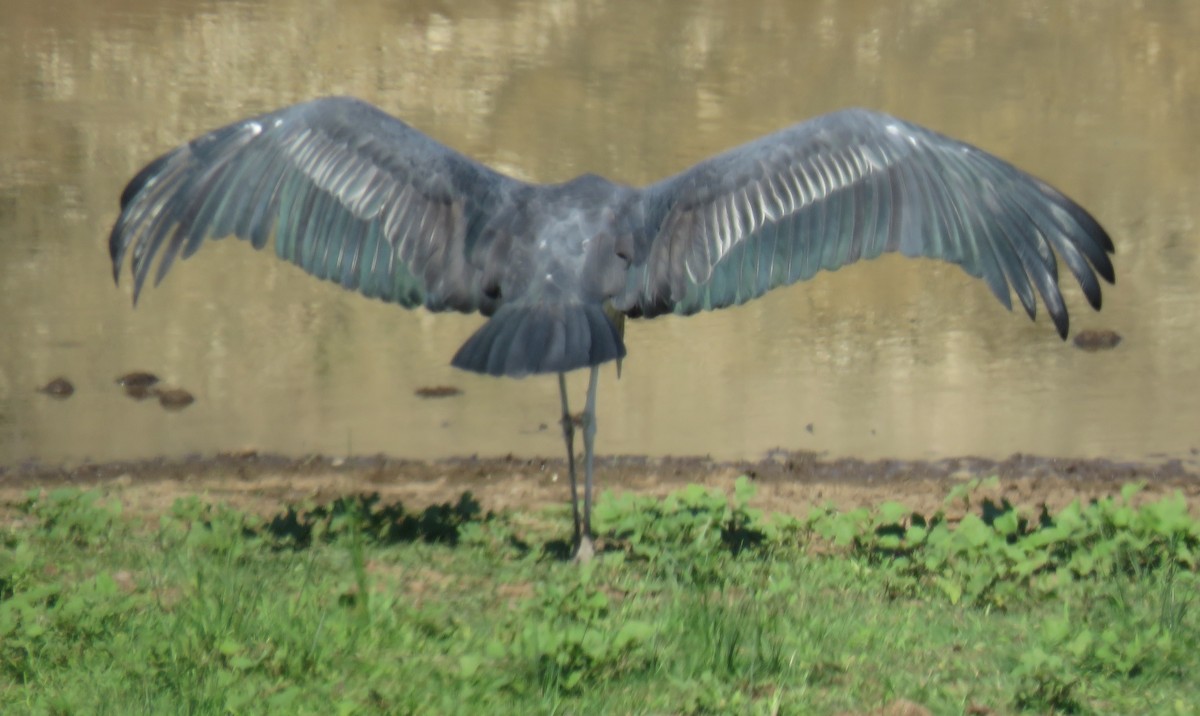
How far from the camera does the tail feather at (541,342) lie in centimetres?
443

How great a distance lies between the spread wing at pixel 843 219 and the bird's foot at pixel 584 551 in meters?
0.64

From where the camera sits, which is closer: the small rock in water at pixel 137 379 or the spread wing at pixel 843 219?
the spread wing at pixel 843 219

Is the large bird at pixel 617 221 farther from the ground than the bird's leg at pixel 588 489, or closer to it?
farther from the ground

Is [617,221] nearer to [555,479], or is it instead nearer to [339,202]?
[339,202]

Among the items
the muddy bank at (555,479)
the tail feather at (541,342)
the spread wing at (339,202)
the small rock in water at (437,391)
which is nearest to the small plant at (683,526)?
the muddy bank at (555,479)

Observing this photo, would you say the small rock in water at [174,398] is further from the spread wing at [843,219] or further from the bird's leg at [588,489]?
the spread wing at [843,219]

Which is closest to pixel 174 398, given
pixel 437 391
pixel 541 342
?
pixel 437 391

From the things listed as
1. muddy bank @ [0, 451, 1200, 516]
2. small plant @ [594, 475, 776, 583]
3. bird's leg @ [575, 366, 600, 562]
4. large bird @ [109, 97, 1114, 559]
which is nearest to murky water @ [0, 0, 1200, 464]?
muddy bank @ [0, 451, 1200, 516]

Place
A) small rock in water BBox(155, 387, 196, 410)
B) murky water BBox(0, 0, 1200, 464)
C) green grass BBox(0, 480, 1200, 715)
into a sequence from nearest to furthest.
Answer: green grass BBox(0, 480, 1200, 715)
murky water BBox(0, 0, 1200, 464)
small rock in water BBox(155, 387, 196, 410)

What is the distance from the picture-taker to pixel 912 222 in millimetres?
4852

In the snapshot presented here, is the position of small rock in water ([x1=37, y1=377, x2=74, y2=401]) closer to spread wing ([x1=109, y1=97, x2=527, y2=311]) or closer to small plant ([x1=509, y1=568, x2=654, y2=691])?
spread wing ([x1=109, y1=97, x2=527, y2=311])

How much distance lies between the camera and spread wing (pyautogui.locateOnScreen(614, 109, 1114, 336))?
15.9 feet

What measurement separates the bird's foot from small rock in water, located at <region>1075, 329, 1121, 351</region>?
3.45 meters

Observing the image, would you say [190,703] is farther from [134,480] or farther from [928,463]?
[928,463]
